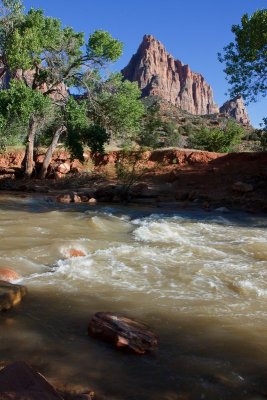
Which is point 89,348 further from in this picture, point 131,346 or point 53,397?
point 53,397

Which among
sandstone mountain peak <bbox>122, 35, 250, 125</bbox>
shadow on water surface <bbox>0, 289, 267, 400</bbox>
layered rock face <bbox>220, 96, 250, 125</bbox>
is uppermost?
sandstone mountain peak <bbox>122, 35, 250, 125</bbox>

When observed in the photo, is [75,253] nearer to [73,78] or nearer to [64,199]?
[64,199]

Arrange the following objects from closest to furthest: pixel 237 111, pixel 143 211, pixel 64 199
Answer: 1. pixel 143 211
2. pixel 64 199
3. pixel 237 111

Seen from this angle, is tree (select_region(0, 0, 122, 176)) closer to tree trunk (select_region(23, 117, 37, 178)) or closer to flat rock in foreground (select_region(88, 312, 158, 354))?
tree trunk (select_region(23, 117, 37, 178))

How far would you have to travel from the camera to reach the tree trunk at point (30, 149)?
20.4 meters

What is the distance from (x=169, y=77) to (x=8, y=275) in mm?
160382

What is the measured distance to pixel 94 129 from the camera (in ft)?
64.1

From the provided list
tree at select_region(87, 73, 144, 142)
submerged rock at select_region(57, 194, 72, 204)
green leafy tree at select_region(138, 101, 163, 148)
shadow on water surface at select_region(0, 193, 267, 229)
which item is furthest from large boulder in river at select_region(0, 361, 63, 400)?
green leafy tree at select_region(138, 101, 163, 148)

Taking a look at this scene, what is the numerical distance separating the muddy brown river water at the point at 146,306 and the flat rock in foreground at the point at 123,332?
0.09m

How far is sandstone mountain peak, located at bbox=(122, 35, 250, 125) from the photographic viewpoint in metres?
149

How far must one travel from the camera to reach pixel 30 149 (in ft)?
69.9

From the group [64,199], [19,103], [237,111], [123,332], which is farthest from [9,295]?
[237,111]

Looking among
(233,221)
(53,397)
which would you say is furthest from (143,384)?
(233,221)

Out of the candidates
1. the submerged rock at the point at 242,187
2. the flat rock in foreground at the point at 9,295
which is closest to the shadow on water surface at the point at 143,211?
the submerged rock at the point at 242,187
